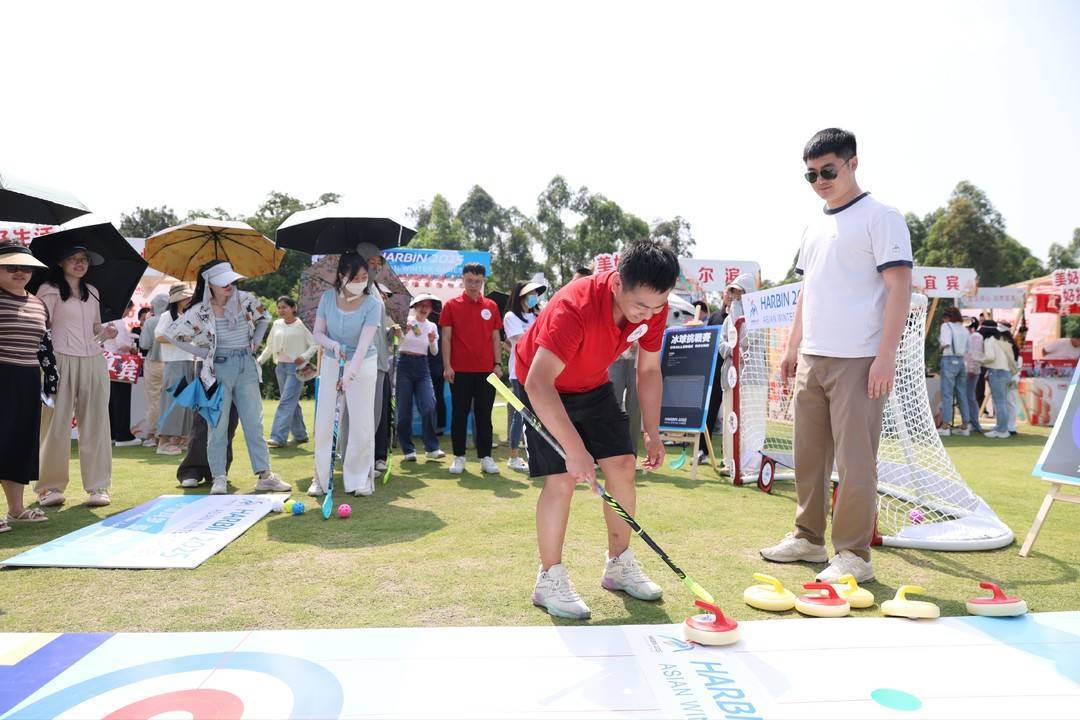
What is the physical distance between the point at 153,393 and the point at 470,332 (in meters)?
4.78

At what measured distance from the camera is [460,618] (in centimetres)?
285

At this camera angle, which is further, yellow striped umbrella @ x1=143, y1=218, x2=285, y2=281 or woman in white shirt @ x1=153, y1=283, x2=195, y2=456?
woman in white shirt @ x1=153, y1=283, x2=195, y2=456

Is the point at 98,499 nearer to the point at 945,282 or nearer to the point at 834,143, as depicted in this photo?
the point at 834,143

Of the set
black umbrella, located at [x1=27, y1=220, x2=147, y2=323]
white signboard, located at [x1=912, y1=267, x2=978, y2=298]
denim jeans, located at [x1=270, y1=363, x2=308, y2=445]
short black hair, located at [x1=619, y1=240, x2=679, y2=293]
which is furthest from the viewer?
white signboard, located at [x1=912, y1=267, x2=978, y2=298]

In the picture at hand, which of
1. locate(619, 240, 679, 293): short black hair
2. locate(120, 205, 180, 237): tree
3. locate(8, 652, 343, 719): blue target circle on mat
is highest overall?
locate(120, 205, 180, 237): tree

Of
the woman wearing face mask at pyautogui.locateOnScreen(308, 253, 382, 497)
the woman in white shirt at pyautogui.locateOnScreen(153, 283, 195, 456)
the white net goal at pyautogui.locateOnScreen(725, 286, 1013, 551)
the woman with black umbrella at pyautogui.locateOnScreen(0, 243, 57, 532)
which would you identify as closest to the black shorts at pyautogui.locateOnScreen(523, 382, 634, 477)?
the white net goal at pyautogui.locateOnScreen(725, 286, 1013, 551)

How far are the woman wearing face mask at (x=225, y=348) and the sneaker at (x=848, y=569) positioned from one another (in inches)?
164

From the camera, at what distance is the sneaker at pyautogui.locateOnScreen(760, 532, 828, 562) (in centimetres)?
370

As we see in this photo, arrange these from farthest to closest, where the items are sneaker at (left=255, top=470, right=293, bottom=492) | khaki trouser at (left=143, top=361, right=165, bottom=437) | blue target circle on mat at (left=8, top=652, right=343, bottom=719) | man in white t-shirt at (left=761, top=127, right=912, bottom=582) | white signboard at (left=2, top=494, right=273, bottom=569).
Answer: khaki trouser at (left=143, top=361, right=165, bottom=437)
sneaker at (left=255, top=470, right=293, bottom=492)
white signboard at (left=2, top=494, right=273, bottom=569)
man in white t-shirt at (left=761, top=127, right=912, bottom=582)
blue target circle on mat at (left=8, top=652, right=343, bottom=719)

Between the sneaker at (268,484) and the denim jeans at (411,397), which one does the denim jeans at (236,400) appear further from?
the denim jeans at (411,397)

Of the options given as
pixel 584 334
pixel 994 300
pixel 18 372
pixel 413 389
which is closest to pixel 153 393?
pixel 413 389

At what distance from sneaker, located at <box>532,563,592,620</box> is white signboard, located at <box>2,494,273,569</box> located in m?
1.86

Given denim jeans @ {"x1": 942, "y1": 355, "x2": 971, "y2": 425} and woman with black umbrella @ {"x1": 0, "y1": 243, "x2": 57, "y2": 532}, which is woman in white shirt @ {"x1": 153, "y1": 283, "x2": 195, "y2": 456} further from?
denim jeans @ {"x1": 942, "y1": 355, "x2": 971, "y2": 425}

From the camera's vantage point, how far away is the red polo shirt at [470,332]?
6238mm
